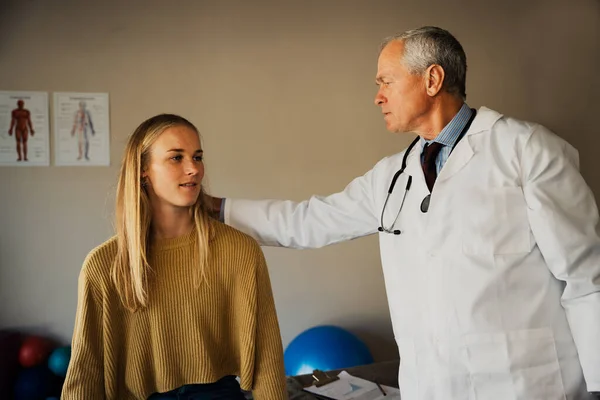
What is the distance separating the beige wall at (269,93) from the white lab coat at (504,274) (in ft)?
6.26

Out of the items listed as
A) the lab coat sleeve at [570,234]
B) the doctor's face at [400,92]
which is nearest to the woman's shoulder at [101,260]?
the doctor's face at [400,92]

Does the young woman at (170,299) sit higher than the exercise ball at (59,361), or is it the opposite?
the young woman at (170,299)

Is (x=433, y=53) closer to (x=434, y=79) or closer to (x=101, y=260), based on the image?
(x=434, y=79)

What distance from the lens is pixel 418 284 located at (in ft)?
5.27

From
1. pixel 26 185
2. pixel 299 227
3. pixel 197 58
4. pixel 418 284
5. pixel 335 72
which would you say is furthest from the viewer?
pixel 335 72

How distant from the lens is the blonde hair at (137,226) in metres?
1.58

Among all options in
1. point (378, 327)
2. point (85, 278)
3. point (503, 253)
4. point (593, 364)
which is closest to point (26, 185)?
point (85, 278)

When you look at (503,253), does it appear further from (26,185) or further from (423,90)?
(26,185)

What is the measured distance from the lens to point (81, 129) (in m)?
3.18

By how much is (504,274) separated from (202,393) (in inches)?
37.8

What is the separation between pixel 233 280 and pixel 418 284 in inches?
22.9

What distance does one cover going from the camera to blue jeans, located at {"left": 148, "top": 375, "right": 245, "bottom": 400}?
63.4 inches

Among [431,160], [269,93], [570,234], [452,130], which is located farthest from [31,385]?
[570,234]

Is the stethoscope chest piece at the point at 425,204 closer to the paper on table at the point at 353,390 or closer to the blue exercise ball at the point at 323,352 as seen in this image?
the paper on table at the point at 353,390
